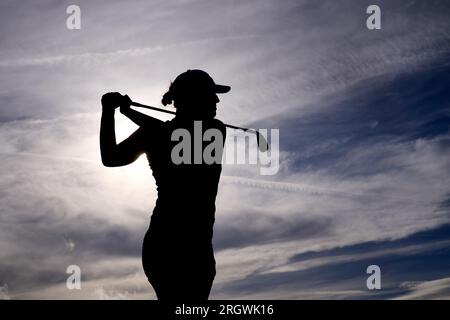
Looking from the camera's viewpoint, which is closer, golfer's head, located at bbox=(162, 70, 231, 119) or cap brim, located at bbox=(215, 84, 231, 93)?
golfer's head, located at bbox=(162, 70, 231, 119)

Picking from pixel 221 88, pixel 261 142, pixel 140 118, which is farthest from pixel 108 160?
pixel 261 142

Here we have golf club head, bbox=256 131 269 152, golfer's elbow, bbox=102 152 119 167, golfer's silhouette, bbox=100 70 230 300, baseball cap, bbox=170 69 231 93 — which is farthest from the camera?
golf club head, bbox=256 131 269 152

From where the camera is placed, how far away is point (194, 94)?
4.32 metres

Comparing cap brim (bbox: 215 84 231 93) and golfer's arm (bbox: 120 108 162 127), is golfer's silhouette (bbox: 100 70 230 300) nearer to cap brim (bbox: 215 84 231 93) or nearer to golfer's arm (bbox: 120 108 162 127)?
golfer's arm (bbox: 120 108 162 127)

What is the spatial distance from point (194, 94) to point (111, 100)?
70cm

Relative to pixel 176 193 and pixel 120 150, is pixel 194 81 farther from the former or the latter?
pixel 176 193

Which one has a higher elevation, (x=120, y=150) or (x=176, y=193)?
(x=120, y=150)

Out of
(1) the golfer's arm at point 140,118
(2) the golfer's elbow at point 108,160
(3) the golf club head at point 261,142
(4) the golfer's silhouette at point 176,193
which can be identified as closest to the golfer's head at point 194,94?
(4) the golfer's silhouette at point 176,193

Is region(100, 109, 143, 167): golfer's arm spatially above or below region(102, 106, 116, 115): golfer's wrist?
below

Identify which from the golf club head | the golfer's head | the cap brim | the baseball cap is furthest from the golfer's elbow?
the golf club head

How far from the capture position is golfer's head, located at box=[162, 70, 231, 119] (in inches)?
169

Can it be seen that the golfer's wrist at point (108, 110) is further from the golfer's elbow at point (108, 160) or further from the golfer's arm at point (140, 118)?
the golfer's elbow at point (108, 160)
